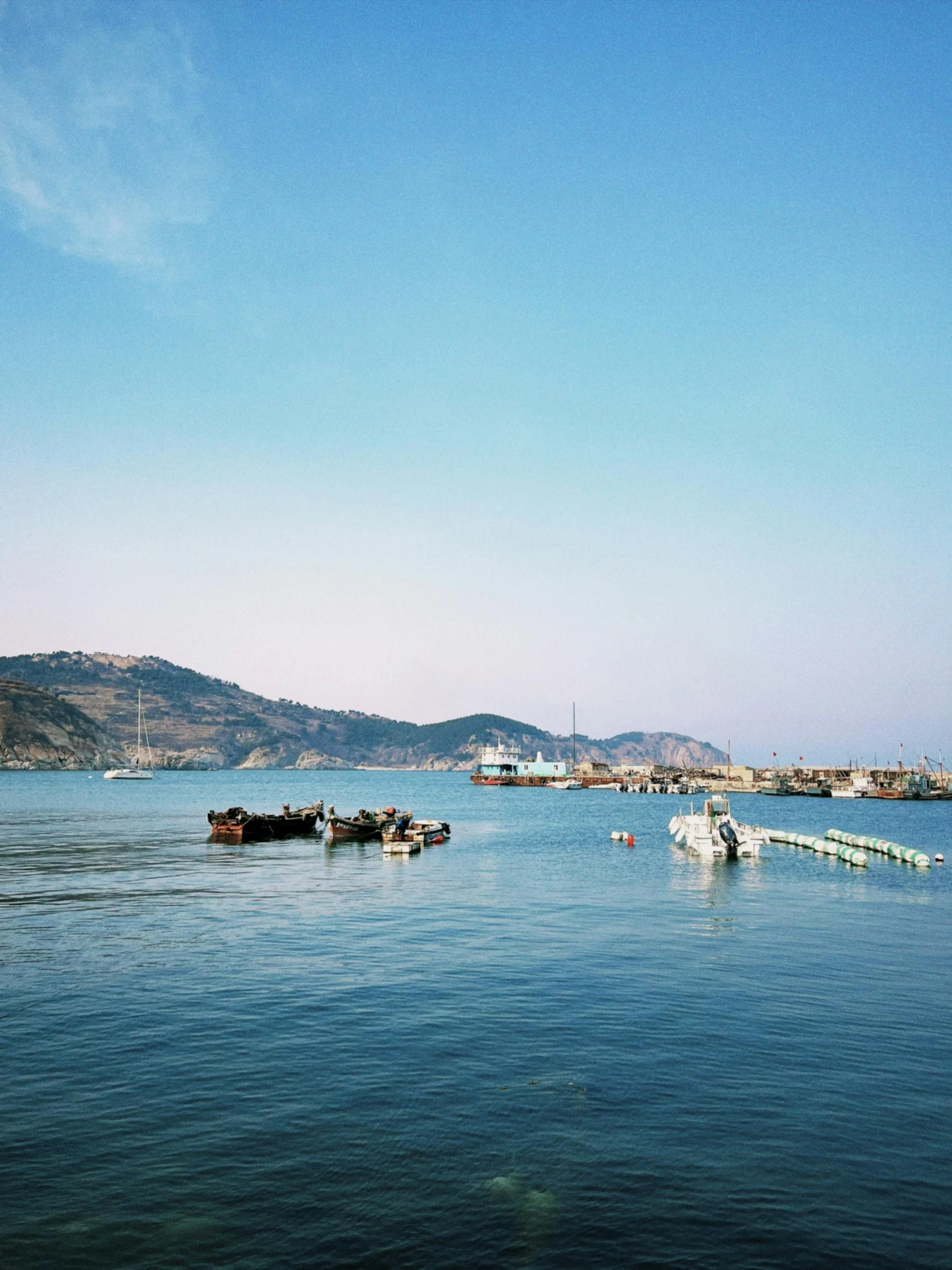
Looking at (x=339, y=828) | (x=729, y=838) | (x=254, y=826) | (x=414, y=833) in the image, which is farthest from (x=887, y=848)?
(x=254, y=826)

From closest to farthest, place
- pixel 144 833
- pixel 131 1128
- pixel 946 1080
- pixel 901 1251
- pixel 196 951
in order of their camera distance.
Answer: pixel 901 1251 < pixel 131 1128 < pixel 946 1080 < pixel 196 951 < pixel 144 833

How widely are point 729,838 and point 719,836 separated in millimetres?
846

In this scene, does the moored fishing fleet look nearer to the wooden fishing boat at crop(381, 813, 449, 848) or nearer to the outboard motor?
the wooden fishing boat at crop(381, 813, 449, 848)

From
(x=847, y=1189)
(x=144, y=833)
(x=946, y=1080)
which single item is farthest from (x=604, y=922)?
(x=144, y=833)

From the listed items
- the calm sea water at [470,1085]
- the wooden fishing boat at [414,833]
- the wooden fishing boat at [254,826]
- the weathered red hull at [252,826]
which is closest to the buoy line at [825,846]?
the calm sea water at [470,1085]

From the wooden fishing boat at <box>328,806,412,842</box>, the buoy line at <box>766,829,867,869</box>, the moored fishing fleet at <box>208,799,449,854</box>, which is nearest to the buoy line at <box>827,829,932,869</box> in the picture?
the buoy line at <box>766,829,867,869</box>

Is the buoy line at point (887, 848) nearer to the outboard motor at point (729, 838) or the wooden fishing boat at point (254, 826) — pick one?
the outboard motor at point (729, 838)

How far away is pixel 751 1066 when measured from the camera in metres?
20.4

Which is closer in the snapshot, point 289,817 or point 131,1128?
point 131,1128

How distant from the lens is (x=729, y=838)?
72.9m

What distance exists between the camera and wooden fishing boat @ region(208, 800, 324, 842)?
77.6 metres

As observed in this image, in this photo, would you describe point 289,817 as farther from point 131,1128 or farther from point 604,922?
point 131,1128

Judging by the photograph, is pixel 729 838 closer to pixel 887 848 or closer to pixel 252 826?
pixel 887 848

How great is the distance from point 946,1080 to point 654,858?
51593 mm
